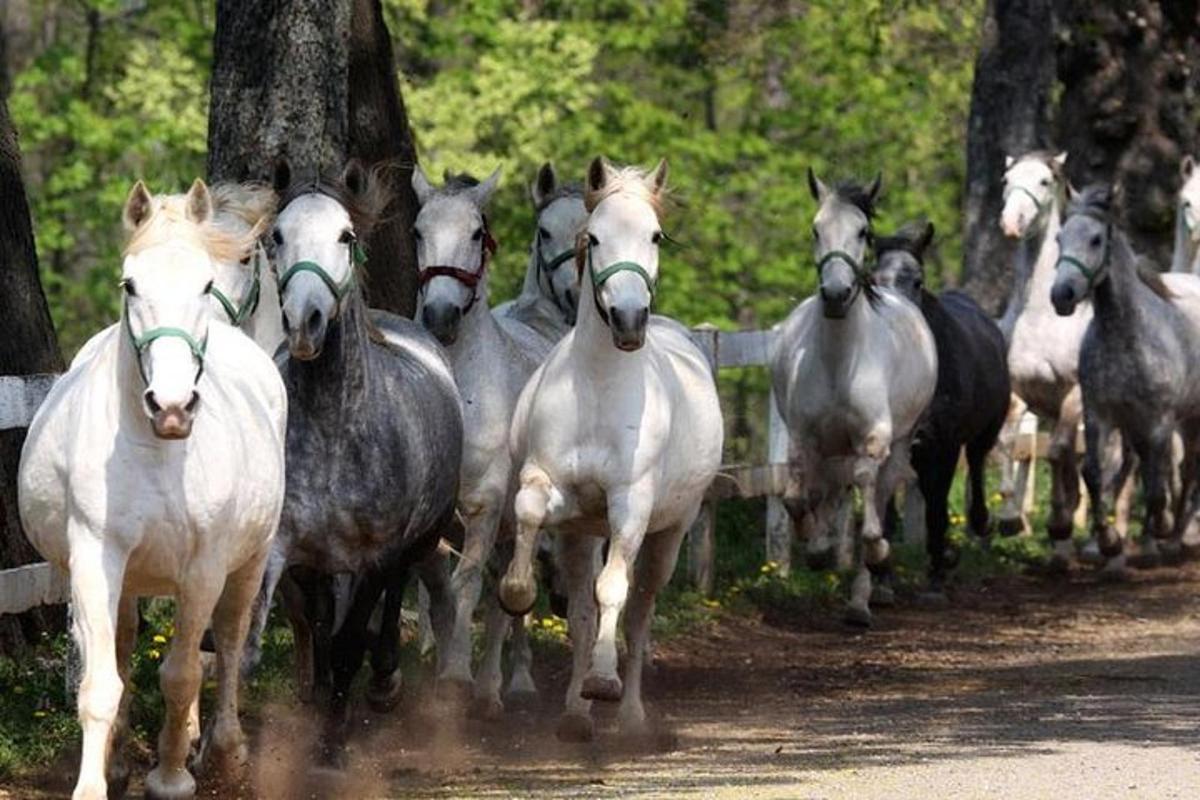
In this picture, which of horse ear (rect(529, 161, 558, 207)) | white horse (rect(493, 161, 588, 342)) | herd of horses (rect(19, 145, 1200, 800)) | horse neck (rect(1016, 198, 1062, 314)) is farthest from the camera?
horse neck (rect(1016, 198, 1062, 314))

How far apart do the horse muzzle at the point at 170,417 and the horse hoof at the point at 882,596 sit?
32.3 feet

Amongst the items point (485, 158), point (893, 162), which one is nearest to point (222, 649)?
point (485, 158)

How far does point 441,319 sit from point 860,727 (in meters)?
2.67

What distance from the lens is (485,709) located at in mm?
11773

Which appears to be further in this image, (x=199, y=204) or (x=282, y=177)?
(x=282, y=177)

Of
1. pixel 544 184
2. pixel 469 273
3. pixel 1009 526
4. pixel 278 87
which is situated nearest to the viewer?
pixel 469 273

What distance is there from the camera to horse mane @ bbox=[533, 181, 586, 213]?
13.5 metres

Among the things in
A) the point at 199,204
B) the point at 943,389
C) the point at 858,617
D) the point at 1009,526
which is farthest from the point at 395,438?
the point at 1009,526

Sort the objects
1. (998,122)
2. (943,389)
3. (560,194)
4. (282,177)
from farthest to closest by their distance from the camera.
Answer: (998,122)
(943,389)
(560,194)
(282,177)

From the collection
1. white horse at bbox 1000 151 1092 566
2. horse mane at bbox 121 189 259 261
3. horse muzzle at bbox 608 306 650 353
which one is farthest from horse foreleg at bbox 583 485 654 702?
white horse at bbox 1000 151 1092 566

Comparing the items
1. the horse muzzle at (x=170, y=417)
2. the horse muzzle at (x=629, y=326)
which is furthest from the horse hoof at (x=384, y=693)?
the horse muzzle at (x=170, y=417)

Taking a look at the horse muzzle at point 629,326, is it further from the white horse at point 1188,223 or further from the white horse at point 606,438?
the white horse at point 1188,223

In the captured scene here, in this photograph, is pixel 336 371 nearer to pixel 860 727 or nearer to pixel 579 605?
pixel 579 605

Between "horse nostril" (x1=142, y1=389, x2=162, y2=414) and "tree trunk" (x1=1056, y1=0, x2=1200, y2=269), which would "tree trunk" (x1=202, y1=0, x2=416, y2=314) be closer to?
"horse nostril" (x1=142, y1=389, x2=162, y2=414)
